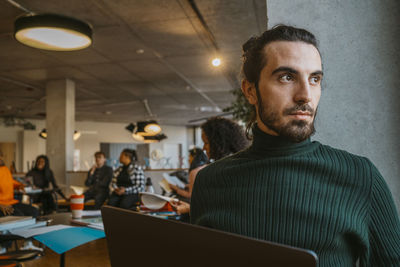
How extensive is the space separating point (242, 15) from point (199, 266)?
433cm

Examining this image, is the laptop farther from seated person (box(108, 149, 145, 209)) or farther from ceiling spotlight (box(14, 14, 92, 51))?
seated person (box(108, 149, 145, 209))

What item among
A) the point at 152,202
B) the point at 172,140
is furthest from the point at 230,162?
the point at 172,140

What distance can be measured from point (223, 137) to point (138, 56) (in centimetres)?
348

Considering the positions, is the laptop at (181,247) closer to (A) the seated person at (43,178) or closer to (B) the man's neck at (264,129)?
(B) the man's neck at (264,129)

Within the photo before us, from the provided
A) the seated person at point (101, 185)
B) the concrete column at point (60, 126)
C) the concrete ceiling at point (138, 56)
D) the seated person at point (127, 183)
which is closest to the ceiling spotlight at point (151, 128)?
the concrete ceiling at point (138, 56)

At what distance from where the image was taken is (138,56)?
6.11 metres

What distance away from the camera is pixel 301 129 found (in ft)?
2.59

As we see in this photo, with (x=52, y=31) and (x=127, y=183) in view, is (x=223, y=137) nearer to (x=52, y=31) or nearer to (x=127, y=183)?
(x=52, y=31)

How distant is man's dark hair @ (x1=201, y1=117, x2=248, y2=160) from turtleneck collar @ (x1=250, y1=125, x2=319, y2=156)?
7.75 ft

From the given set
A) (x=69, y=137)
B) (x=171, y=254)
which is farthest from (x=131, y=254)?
(x=69, y=137)

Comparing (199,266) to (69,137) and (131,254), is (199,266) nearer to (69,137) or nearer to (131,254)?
(131,254)

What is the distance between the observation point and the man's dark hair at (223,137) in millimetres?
3238

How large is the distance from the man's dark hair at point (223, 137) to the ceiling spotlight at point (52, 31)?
2103 millimetres

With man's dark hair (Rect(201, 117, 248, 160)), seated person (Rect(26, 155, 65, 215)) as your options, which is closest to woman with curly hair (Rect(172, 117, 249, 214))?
man's dark hair (Rect(201, 117, 248, 160))
